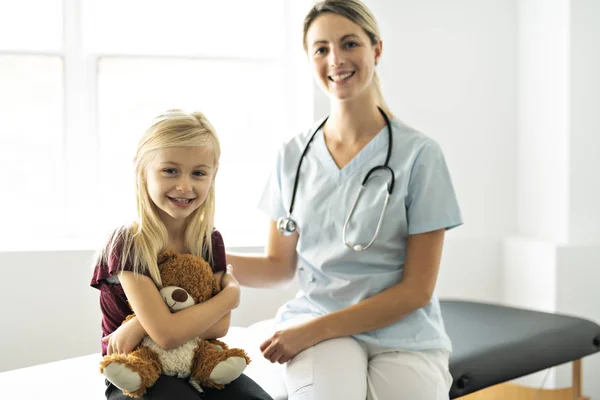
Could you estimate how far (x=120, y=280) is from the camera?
1353 mm

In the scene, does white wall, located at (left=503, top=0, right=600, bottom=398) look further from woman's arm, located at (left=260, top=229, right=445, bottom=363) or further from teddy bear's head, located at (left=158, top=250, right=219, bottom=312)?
teddy bear's head, located at (left=158, top=250, right=219, bottom=312)

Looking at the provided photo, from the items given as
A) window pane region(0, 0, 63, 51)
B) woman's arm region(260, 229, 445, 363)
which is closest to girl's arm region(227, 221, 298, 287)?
woman's arm region(260, 229, 445, 363)

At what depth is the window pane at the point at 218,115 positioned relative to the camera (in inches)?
102

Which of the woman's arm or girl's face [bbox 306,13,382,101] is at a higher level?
girl's face [bbox 306,13,382,101]

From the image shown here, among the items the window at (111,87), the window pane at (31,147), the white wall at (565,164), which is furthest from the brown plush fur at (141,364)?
the white wall at (565,164)

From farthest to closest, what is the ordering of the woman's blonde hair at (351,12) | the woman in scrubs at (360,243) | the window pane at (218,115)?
the window pane at (218,115) < the woman's blonde hair at (351,12) < the woman in scrubs at (360,243)

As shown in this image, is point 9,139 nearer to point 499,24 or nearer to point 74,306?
point 74,306

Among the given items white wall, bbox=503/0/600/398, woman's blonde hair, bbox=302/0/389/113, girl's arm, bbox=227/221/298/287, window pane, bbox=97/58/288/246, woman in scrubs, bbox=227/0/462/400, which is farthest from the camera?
window pane, bbox=97/58/288/246

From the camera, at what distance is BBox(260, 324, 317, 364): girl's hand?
1507mm

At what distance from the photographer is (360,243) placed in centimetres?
159

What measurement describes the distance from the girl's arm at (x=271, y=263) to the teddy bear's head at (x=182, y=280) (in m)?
0.40

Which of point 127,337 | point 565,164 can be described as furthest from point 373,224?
point 565,164

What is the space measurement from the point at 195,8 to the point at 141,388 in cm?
172

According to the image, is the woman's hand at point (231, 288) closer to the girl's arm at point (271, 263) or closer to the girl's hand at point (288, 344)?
the girl's hand at point (288, 344)
